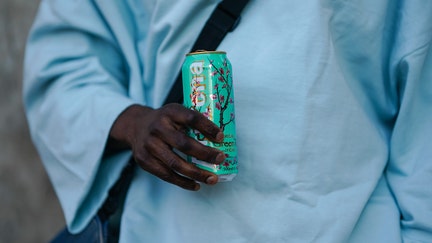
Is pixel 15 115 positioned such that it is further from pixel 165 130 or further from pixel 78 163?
pixel 165 130

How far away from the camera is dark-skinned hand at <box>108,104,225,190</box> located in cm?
123

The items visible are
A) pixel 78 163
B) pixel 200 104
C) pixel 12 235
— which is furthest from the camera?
pixel 12 235

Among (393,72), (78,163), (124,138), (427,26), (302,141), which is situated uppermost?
(427,26)

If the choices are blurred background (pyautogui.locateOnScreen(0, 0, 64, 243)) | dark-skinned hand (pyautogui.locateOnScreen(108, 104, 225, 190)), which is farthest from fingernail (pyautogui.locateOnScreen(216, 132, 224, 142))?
blurred background (pyautogui.locateOnScreen(0, 0, 64, 243))

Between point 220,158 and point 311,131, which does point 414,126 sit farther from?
point 220,158

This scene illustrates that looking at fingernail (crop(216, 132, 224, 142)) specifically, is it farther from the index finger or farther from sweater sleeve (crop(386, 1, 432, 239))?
sweater sleeve (crop(386, 1, 432, 239))

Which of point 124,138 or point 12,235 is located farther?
point 12,235

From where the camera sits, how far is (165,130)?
50.9 inches

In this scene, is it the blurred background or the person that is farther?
the blurred background

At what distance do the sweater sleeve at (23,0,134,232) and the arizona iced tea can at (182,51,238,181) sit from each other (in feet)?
1.12

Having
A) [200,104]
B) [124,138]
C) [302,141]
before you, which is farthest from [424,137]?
[124,138]

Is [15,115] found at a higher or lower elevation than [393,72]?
lower

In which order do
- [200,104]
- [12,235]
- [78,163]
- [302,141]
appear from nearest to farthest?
Answer: [200,104]
[302,141]
[78,163]
[12,235]

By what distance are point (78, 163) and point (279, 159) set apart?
53cm
